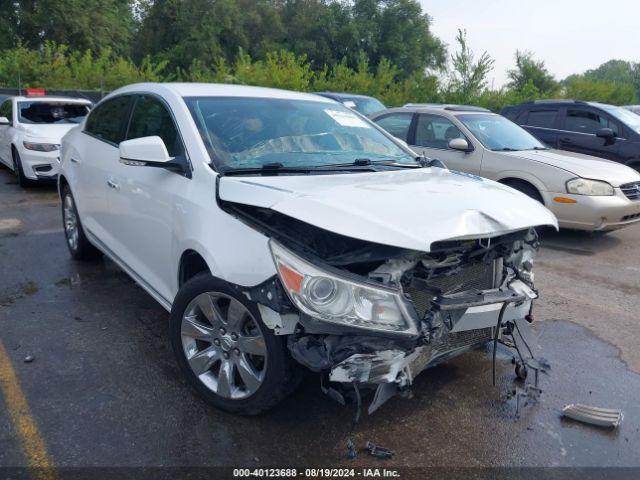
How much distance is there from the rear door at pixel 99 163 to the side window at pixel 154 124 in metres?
0.20

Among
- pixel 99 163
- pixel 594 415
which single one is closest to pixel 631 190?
pixel 594 415

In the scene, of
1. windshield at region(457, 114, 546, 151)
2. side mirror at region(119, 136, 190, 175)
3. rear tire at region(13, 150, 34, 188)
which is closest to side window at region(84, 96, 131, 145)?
side mirror at region(119, 136, 190, 175)

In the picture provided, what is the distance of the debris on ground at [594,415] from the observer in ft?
10.1

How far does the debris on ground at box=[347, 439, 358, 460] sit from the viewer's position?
273 cm

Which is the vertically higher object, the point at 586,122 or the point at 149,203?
the point at 586,122

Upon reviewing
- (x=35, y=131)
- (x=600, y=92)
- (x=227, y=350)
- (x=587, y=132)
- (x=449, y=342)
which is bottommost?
(x=227, y=350)

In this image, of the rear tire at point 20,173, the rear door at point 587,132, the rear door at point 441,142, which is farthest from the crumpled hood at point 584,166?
the rear tire at point 20,173

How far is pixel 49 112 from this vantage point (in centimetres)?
1025

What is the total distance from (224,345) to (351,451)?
854mm

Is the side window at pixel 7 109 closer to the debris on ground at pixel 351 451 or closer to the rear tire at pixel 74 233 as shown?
the rear tire at pixel 74 233

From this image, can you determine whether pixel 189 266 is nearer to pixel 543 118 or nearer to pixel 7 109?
pixel 543 118

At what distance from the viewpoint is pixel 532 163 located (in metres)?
7.17

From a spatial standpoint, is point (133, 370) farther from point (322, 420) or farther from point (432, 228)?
point (432, 228)

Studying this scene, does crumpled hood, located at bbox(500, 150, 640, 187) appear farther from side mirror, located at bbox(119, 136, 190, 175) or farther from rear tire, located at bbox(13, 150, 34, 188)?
rear tire, located at bbox(13, 150, 34, 188)
